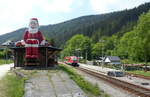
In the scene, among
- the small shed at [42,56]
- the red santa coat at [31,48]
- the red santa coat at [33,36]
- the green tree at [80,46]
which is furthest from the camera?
the green tree at [80,46]

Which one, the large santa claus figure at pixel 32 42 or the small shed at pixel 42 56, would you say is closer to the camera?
the large santa claus figure at pixel 32 42

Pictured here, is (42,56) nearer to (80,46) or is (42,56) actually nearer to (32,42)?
(32,42)

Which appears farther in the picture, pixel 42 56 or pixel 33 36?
pixel 42 56

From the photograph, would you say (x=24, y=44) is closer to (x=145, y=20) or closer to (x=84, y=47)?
(x=145, y=20)

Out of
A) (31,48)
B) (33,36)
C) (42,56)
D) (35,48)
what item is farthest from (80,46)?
(31,48)

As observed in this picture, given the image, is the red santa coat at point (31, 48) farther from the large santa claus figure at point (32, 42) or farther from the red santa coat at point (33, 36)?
the red santa coat at point (33, 36)

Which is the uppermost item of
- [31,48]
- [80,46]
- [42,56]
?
[80,46]

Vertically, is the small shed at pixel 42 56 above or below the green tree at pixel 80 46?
below

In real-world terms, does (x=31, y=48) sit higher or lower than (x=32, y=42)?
lower

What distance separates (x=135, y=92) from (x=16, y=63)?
21.4 meters

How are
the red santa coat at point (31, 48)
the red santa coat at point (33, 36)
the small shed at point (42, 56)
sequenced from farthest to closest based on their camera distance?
the small shed at point (42, 56) → the red santa coat at point (33, 36) → the red santa coat at point (31, 48)

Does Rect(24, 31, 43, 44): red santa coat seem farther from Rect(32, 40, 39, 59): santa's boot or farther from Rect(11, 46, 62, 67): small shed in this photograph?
Rect(11, 46, 62, 67): small shed

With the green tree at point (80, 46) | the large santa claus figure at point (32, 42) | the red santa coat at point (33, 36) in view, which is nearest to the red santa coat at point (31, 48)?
the large santa claus figure at point (32, 42)

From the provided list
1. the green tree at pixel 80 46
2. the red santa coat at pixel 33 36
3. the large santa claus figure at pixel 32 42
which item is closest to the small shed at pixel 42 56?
the red santa coat at pixel 33 36
